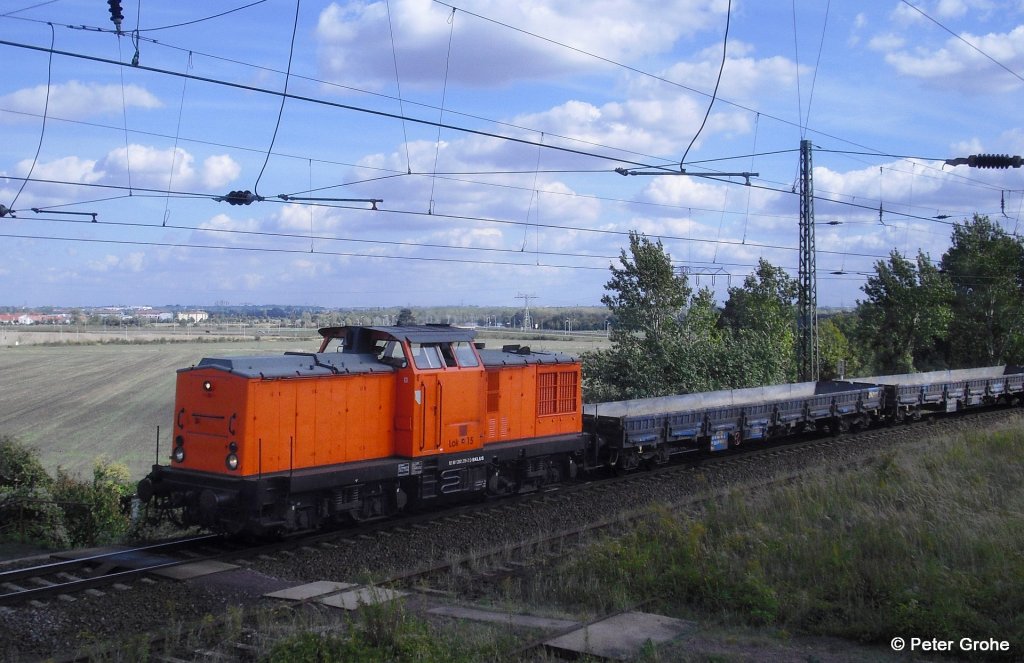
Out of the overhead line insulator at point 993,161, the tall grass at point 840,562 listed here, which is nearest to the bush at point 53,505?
the tall grass at point 840,562

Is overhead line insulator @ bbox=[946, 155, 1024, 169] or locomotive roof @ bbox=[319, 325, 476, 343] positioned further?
overhead line insulator @ bbox=[946, 155, 1024, 169]

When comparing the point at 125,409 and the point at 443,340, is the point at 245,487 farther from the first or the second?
the point at 125,409

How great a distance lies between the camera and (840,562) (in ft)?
27.0

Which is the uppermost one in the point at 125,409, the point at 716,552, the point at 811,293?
the point at 811,293

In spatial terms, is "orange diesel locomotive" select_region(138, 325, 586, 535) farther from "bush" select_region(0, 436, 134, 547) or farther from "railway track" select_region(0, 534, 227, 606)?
"bush" select_region(0, 436, 134, 547)

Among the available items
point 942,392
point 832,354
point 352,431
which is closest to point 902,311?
point 832,354

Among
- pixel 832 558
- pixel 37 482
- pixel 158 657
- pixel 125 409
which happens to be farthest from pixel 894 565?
pixel 125 409

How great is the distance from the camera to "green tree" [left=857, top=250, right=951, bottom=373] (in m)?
42.8

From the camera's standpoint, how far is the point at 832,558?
836cm

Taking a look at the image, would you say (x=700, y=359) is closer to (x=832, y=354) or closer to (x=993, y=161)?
(x=993, y=161)

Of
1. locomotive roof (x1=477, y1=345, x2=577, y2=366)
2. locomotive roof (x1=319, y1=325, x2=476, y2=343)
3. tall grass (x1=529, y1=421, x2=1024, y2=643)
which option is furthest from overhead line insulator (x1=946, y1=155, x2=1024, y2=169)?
locomotive roof (x1=319, y1=325, x2=476, y2=343)

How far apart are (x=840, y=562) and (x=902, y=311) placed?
130ft

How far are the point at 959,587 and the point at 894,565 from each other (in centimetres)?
91

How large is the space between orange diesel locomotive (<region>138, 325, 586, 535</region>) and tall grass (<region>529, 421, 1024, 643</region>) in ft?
11.3
